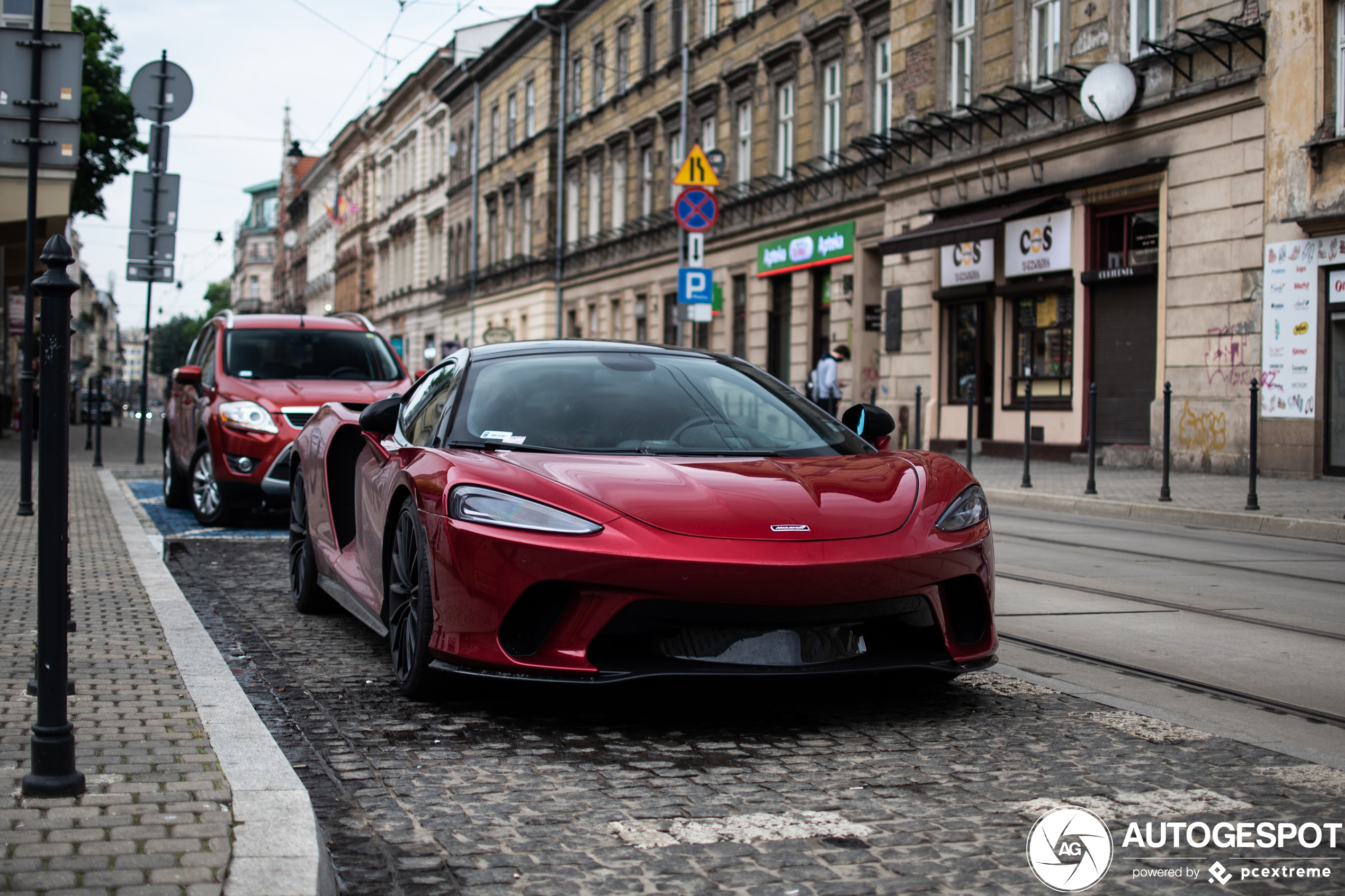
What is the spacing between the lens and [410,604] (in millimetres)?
4863

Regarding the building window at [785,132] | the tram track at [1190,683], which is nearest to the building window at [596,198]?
the building window at [785,132]

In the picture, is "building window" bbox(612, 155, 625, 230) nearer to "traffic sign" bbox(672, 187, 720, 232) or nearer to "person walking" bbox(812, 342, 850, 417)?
"person walking" bbox(812, 342, 850, 417)

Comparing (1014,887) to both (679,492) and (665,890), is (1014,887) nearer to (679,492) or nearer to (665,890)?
(665,890)

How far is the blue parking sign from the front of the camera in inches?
872

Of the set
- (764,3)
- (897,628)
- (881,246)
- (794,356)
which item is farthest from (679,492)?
(764,3)

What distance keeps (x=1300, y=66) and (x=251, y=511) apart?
43.0 feet

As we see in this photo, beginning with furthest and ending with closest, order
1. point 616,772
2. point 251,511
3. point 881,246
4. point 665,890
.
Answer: point 881,246, point 251,511, point 616,772, point 665,890

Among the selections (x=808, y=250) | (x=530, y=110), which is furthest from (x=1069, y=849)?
(x=530, y=110)

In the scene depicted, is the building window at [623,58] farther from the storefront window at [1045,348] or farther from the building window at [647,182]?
the storefront window at [1045,348]

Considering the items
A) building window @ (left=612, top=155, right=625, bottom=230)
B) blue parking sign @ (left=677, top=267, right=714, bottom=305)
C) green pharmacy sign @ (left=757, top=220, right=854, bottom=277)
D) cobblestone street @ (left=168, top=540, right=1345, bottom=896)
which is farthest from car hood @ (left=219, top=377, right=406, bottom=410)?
building window @ (left=612, top=155, right=625, bottom=230)

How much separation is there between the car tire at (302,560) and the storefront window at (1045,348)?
644 inches

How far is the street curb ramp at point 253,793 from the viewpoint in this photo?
2.81m

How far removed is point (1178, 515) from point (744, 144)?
2131cm

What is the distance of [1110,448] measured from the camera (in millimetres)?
19844
